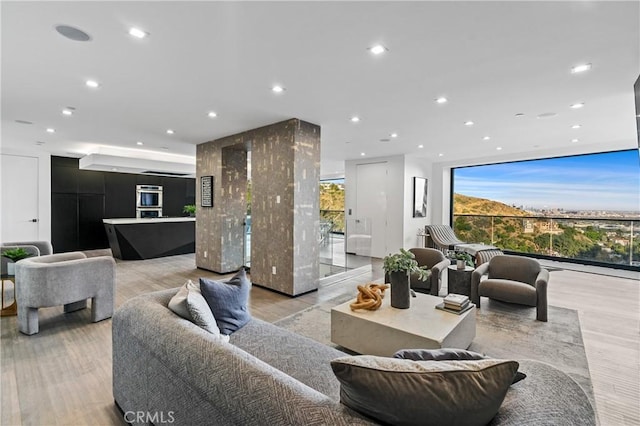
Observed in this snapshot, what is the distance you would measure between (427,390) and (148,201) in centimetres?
1005

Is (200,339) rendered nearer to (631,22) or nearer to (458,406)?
(458,406)

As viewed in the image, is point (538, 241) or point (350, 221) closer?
point (350, 221)

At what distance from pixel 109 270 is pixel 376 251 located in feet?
19.6

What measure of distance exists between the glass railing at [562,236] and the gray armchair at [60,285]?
26.6 feet

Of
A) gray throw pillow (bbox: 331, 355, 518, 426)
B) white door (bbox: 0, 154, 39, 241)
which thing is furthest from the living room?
white door (bbox: 0, 154, 39, 241)

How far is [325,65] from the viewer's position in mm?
2701

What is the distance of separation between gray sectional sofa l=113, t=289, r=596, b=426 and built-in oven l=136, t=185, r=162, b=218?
27.1ft

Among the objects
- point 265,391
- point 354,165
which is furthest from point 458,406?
point 354,165

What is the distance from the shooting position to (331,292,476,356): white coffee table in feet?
7.55

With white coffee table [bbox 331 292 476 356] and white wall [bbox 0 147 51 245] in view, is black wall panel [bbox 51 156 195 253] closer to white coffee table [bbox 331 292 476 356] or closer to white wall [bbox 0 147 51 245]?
white wall [bbox 0 147 51 245]

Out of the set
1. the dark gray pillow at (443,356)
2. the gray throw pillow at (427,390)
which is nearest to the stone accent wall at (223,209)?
the dark gray pillow at (443,356)

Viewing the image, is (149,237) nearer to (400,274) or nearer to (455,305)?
(400,274)

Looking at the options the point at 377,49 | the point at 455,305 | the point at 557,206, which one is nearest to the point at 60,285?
the point at 377,49

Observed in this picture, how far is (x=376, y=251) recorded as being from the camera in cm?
797
